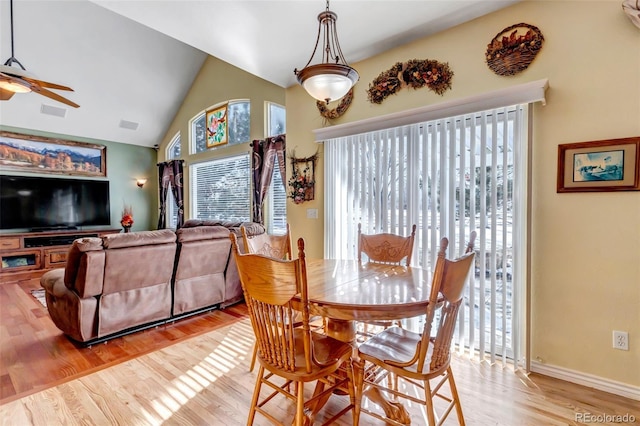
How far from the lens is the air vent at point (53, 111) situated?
576 cm

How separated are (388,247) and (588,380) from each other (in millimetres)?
1612

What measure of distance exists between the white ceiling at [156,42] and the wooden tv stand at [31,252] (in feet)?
7.12

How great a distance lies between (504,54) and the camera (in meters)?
2.37

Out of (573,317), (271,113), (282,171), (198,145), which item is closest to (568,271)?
(573,317)

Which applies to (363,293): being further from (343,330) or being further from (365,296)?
(343,330)

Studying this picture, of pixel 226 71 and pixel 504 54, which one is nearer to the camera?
pixel 504 54

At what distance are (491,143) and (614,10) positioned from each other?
107 cm

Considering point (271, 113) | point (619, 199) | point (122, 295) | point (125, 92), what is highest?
point (125, 92)

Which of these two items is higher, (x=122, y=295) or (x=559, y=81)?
(x=559, y=81)

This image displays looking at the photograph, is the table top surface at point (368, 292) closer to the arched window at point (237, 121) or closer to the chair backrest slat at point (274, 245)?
the chair backrest slat at point (274, 245)

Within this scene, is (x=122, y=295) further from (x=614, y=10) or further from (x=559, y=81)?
(x=614, y=10)

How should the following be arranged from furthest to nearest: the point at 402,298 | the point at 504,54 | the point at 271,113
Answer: the point at 271,113 → the point at 504,54 → the point at 402,298

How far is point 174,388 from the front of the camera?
2.08 metres

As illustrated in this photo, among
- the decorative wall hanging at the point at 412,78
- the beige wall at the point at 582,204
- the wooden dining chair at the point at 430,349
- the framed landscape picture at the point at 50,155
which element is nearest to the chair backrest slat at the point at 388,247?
the wooden dining chair at the point at 430,349
